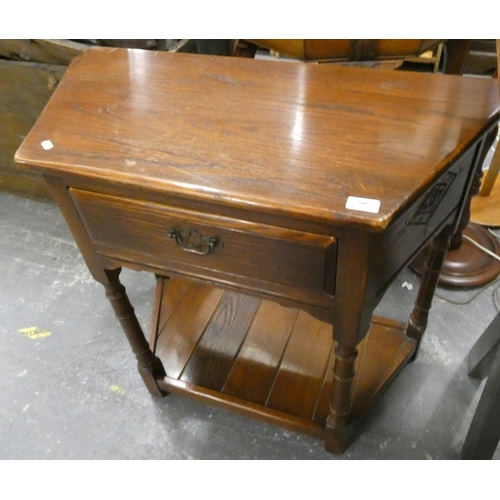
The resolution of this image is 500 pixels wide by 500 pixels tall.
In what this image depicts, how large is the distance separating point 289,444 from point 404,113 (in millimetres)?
696

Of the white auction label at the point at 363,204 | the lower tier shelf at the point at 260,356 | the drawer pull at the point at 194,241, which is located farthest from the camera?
the lower tier shelf at the point at 260,356

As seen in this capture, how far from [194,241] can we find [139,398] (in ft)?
1.99

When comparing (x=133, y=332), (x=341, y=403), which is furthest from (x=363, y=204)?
(x=133, y=332)

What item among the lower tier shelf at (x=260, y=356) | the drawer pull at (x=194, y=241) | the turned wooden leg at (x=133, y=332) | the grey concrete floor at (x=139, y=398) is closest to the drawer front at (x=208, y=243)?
the drawer pull at (x=194, y=241)

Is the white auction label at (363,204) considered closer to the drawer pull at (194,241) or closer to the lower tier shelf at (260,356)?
the drawer pull at (194,241)

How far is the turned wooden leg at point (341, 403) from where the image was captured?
2.17 ft

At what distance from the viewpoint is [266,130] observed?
0.58 meters

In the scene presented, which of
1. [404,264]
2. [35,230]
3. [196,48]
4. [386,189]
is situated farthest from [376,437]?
[35,230]

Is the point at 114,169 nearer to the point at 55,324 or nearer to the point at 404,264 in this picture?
the point at 404,264

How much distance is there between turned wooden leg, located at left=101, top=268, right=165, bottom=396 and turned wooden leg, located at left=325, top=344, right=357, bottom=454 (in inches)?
14.6

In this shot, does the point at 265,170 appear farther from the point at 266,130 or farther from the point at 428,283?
the point at 428,283

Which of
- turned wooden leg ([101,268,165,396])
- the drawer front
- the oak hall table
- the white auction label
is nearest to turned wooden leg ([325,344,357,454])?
the oak hall table

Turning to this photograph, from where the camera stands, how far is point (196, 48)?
1268 millimetres

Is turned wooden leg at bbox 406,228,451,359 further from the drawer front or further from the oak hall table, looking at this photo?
the drawer front
